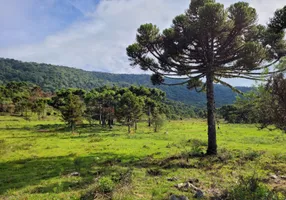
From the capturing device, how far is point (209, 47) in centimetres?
1844

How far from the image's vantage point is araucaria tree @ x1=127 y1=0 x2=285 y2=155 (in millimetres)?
16547

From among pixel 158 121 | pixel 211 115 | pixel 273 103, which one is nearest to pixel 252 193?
pixel 273 103

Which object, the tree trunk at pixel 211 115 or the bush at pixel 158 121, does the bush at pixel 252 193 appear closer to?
the tree trunk at pixel 211 115

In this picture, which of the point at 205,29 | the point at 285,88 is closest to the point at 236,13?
the point at 205,29

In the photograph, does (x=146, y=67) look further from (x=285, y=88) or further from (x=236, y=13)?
(x=285, y=88)

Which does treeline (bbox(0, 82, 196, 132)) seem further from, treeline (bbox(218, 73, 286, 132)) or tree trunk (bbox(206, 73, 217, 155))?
treeline (bbox(218, 73, 286, 132))

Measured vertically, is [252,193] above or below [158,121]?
below

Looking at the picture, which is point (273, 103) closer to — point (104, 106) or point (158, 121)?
point (158, 121)

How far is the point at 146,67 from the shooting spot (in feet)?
64.0

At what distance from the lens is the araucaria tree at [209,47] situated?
16547mm

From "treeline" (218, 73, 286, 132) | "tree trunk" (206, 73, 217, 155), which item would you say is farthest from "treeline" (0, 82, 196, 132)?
"treeline" (218, 73, 286, 132)

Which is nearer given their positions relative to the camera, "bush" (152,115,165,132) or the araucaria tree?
the araucaria tree

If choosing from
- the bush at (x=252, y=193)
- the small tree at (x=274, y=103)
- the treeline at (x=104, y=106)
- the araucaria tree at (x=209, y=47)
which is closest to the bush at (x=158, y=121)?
the treeline at (x=104, y=106)

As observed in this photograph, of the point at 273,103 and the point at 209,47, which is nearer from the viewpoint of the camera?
the point at 273,103
